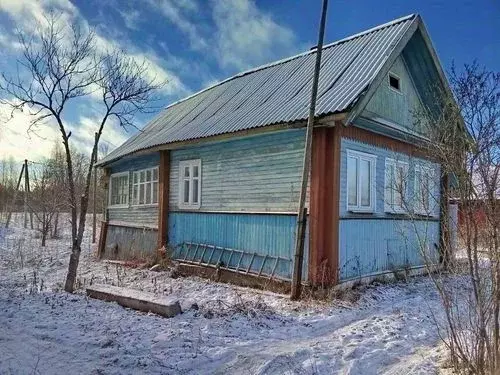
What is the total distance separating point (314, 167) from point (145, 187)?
8.11 metres

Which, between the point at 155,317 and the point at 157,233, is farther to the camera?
the point at 157,233

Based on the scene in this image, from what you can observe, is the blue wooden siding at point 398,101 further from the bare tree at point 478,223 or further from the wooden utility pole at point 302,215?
the bare tree at point 478,223

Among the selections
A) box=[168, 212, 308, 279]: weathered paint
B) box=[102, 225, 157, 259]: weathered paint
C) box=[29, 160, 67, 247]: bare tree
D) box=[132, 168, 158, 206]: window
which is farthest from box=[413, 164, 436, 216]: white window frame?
box=[29, 160, 67, 247]: bare tree

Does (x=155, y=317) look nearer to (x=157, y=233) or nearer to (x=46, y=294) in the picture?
(x=46, y=294)

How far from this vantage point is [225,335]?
6.01m

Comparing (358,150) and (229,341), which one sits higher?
→ (358,150)

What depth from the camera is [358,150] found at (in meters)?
9.84

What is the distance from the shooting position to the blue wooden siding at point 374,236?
363 inches

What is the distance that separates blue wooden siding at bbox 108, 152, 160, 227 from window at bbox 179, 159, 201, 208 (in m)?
1.80

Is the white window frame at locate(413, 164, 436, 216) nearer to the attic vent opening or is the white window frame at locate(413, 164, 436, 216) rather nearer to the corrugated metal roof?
the corrugated metal roof

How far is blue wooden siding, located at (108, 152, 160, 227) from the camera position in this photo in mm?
14473

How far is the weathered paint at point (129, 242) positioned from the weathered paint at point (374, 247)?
6905 mm

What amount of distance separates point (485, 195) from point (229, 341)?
367 cm

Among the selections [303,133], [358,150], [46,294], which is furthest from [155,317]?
[358,150]
